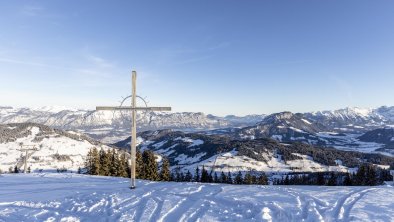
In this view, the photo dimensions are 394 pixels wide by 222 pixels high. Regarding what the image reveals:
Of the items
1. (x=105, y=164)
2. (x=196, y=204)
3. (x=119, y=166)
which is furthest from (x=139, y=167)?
(x=196, y=204)

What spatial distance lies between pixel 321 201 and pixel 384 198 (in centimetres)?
422

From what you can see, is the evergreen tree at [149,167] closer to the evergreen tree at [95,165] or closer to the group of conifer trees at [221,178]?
the evergreen tree at [95,165]

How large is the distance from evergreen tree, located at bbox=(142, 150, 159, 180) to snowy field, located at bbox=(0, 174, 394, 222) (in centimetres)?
4705

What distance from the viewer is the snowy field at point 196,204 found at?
17.2m

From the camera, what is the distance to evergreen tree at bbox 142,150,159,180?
7125 cm

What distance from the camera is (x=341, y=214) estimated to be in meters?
17.3

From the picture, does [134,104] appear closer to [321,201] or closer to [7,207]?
[7,207]

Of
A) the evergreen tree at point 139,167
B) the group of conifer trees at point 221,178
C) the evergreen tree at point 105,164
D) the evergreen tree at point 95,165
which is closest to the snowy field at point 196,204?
the evergreen tree at point 139,167

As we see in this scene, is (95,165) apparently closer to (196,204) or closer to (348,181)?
(196,204)

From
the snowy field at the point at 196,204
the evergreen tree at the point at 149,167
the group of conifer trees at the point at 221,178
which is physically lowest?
the group of conifer trees at the point at 221,178

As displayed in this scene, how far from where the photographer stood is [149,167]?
7181cm

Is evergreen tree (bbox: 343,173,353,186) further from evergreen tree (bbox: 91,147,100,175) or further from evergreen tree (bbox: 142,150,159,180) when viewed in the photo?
evergreen tree (bbox: 91,147,100,175)

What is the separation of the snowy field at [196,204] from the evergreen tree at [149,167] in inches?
1852

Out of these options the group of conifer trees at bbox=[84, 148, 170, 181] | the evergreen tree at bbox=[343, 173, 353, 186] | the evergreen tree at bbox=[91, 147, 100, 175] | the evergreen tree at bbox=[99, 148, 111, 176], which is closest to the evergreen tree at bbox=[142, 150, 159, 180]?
the group of conifer trees at bbox=[84, 148, 170, 181]
